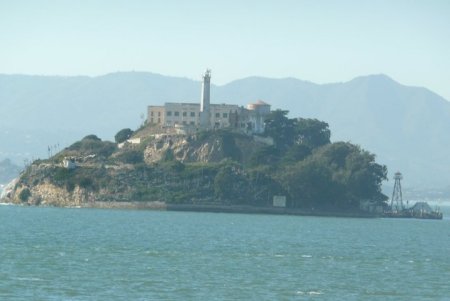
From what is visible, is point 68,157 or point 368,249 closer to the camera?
point 368,249

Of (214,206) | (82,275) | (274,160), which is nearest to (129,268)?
(82,275)

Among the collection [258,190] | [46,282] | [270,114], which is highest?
[270,114]

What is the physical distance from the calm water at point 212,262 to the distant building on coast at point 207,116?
189 feet

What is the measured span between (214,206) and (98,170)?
16.2m

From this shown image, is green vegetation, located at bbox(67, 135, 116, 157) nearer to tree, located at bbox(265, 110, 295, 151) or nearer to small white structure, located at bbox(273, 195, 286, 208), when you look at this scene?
tree, located at bbox(265, 110, 295, 151)

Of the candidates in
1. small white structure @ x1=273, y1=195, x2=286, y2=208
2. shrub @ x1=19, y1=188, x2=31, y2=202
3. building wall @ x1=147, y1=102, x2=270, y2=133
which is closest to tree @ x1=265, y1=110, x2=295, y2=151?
building wall @ x1=147, y1=102, x2=270, y2=133

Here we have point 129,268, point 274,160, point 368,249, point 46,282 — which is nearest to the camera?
point 46,282

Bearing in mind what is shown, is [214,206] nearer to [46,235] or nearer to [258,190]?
[258,190]

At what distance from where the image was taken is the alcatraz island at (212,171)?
574 feet

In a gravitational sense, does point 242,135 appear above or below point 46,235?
above

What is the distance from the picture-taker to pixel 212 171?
579 ft

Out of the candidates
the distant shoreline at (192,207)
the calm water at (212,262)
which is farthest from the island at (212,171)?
the calm water at (212,262)

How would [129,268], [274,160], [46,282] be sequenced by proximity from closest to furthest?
[46,282] < [129,268] < [274,160]

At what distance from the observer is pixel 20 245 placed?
90.0 meters
